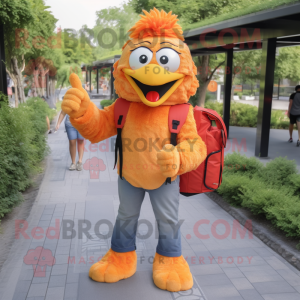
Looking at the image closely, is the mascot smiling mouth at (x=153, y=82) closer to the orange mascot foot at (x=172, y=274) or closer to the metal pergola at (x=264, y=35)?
the orange mascot foot at (x=172, y=274)

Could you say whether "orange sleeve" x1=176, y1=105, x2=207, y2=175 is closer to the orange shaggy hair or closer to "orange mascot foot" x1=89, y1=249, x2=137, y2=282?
the orange shaggy hair

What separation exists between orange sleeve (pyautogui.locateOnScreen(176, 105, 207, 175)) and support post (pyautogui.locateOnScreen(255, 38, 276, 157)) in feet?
19.6

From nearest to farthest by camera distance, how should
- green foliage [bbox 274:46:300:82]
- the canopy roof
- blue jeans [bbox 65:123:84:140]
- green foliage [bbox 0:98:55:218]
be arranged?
green foliage [bbox 0:98:55:218]
the canopy roof
blue jeans [bbox 65:123:84:140]
green foliage [bbox 274:46:300:82]

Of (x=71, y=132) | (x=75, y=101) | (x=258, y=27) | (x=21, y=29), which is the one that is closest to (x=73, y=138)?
(x=71, y=132)

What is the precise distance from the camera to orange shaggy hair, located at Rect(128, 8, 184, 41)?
3.02 metres

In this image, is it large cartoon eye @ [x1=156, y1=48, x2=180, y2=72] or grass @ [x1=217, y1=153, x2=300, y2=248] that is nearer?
large cartoon eye @ [x1=156, y1=48, x2=180, y2=72]

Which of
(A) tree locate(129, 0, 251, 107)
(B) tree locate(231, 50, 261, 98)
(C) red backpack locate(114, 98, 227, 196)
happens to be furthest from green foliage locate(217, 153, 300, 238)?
(B) tree locate(231, 50, 261, 98)

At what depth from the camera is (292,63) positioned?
21.4 metres

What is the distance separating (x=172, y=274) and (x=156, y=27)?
2.17 m

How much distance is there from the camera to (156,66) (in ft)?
9.48

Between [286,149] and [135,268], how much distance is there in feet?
26.8

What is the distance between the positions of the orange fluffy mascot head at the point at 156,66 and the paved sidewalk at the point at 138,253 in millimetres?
1684

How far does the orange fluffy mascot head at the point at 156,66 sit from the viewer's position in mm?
2906

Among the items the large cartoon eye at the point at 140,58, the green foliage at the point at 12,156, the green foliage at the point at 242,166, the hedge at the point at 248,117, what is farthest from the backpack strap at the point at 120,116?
the hedge at the point at 248,117
